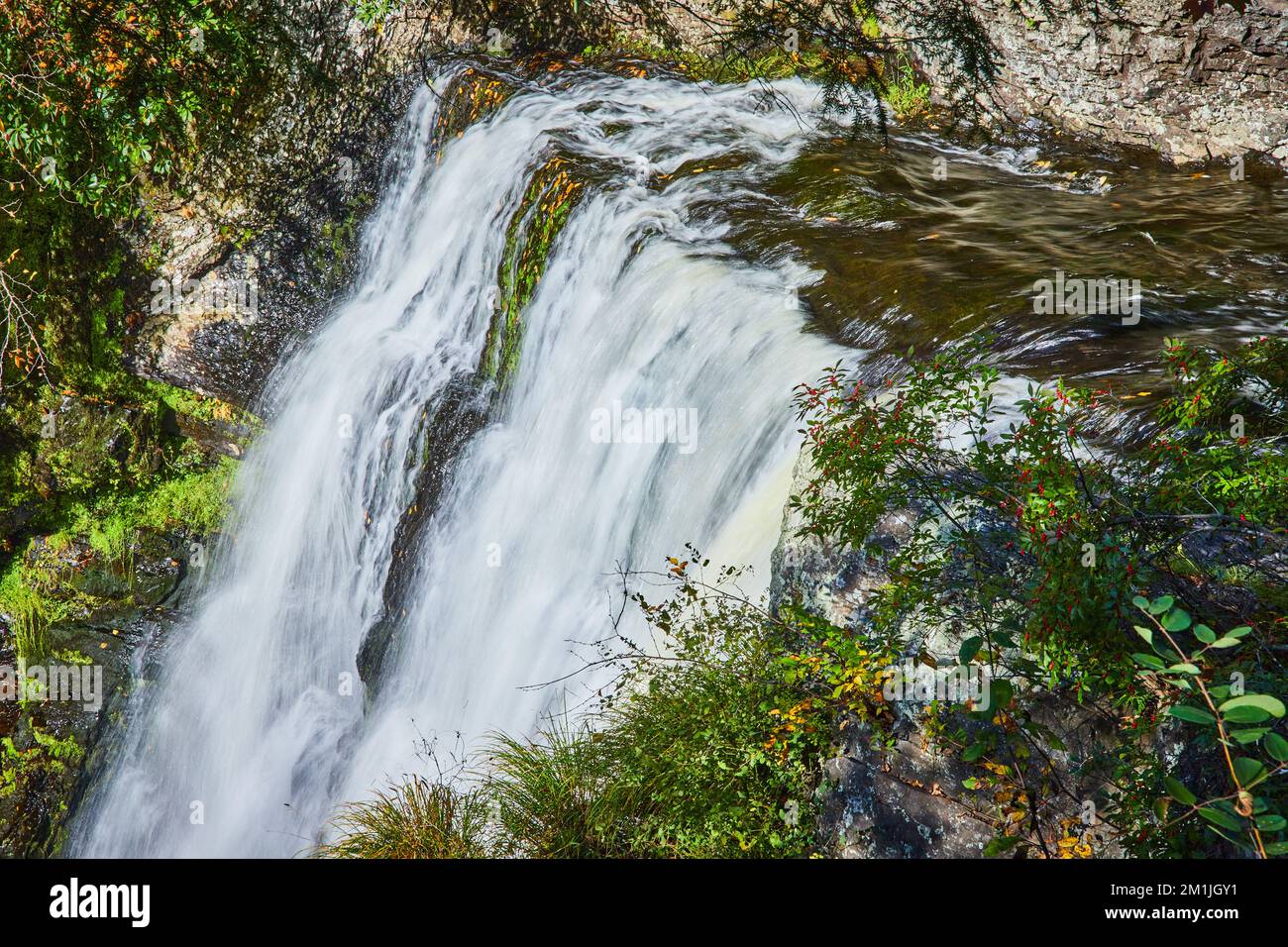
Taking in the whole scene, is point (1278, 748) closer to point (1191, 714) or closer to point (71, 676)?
point (1191, 714)

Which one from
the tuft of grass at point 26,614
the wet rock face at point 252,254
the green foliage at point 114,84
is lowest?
the tuft of grass at point 26,614

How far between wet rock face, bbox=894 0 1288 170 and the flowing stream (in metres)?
0.51

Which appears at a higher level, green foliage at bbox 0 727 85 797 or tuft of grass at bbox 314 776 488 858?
tuft of grass at bbox 314 776 488 858

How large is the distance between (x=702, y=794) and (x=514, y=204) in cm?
503

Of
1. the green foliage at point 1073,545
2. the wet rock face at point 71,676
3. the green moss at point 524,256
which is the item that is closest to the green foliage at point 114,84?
the wet rock face at point 71,676

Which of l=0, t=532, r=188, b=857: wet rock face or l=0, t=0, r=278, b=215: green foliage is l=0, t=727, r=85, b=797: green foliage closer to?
l=0, t=532, r=188, b=857: wet rock face

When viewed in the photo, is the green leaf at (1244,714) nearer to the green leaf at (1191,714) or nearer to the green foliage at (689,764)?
the green leaf at (1191,714)

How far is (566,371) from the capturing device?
6.62 meters

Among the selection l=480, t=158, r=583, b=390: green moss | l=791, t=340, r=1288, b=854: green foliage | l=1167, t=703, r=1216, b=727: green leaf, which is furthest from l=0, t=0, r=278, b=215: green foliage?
l=1167, t=703, r=1216, b=727: green leaf

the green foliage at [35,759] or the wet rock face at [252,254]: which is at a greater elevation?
the wet rock face at [252,254]

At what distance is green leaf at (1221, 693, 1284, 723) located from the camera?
5.88 ft

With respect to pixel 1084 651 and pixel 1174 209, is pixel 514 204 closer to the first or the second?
pixel 1174 209

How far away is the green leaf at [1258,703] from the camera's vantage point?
179 centimetres

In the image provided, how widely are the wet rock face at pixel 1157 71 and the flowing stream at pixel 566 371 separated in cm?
51
